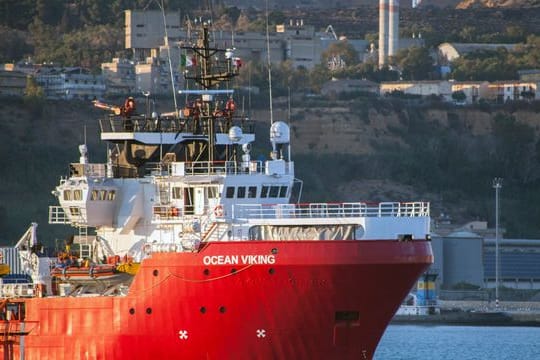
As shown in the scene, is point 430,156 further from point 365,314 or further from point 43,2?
point 365,314

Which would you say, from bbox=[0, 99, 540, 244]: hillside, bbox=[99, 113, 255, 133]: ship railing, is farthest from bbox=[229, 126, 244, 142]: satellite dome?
bbox=[0, 99, 540, 244]: hillside

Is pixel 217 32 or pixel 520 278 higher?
pixel 217 32

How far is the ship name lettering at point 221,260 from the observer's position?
54.5 metres

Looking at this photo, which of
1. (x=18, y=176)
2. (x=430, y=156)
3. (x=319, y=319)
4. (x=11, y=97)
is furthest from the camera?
(x=430, y=156)

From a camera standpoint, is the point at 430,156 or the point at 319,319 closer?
the point at 319,319

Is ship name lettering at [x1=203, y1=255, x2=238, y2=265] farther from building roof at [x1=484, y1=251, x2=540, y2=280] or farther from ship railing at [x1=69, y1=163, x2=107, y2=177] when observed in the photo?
building roof at [x1=484, y1=251, x2=540, y2=280]

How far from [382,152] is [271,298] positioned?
110 m

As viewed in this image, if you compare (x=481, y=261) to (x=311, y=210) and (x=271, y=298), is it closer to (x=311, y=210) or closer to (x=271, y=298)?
(x=311, y=210)

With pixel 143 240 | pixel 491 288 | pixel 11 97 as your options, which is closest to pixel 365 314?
pixel 143 240

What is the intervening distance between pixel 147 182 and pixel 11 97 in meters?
96.5

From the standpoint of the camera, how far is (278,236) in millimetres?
55125

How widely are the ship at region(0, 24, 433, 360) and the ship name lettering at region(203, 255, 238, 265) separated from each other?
4 cm

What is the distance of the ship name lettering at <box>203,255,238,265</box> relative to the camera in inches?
2144

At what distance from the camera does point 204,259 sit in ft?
180
